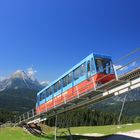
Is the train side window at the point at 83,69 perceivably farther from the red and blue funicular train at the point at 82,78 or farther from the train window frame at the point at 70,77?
the train window frame at the point at 70,77

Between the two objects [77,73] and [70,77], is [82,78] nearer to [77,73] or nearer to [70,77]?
[77,73]

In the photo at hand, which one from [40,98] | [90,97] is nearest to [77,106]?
[90,97]

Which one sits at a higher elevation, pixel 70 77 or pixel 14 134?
pixel 70 77

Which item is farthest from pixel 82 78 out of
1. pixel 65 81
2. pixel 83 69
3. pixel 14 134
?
pixel 14 134

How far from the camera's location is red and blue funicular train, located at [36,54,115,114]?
103 feet

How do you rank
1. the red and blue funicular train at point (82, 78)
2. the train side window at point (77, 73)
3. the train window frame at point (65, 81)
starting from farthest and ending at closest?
the train window frame at point (65, 81) < the train side window at point (77, 73) < the red and blue funicular train at point (82, 78)

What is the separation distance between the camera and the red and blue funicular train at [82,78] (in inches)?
1238

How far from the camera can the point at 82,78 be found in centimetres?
3391

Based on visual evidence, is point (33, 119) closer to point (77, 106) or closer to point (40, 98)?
point (40, 98)

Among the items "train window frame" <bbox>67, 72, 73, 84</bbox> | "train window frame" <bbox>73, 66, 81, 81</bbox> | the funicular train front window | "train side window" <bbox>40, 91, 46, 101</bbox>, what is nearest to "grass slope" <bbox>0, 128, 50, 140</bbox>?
"train side window" <bbox>40, 91, 46, 101</bbox>

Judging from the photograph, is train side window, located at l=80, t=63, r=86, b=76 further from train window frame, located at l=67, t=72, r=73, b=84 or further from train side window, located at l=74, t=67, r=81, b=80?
train window frame, located at l=67, t=72, r=73, b=84

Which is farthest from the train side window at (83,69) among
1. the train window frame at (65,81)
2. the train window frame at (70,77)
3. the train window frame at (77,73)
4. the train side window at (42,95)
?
the train side window at (42,95)

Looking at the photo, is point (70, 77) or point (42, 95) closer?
point (70, 77)

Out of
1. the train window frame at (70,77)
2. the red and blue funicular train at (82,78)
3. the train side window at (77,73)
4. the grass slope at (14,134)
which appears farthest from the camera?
the grass slope at (14,134)
